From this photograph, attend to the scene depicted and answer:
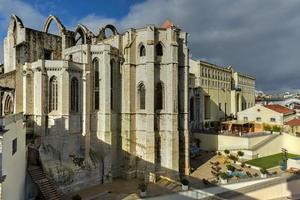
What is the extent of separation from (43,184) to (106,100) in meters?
11.8

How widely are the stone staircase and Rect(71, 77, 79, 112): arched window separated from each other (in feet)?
24.7

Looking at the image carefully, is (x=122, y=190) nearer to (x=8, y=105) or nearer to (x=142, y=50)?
(x=142, y=50)

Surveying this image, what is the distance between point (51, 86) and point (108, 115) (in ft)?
22.7

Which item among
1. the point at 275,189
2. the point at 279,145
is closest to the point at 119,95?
the point at 275,189

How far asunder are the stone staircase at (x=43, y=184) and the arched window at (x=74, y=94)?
754 centimetres

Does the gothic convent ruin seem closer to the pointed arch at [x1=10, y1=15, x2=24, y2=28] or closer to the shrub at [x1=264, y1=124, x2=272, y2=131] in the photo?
the pointed arch at [x1=10, y1=15, x2=24, y2=28]

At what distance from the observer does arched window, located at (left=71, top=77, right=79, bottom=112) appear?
102ft

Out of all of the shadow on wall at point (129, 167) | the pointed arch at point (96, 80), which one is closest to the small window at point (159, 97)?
the shadow on wall at point (129, 167)

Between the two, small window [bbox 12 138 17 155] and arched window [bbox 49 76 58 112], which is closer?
small window [bbox 12 138 17 155]

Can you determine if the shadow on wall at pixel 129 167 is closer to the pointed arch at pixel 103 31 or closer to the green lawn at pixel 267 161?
the green lawn at pixel 267 161

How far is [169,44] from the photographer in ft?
114

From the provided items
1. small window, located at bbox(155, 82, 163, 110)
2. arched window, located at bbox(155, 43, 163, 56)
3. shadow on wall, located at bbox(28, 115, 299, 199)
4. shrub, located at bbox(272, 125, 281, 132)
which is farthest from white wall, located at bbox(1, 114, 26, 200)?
shrub, located at bbox(272, 125, 281, 132)

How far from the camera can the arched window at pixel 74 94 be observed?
3116 cm

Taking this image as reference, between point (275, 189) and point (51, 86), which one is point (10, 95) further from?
point (275, 189)
